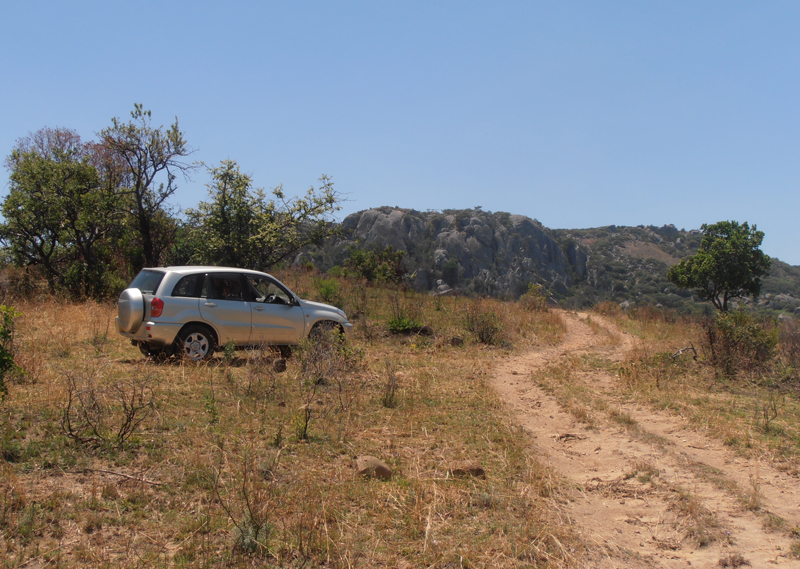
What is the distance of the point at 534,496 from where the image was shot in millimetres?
4633

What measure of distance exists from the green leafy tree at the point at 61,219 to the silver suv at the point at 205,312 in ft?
25.2

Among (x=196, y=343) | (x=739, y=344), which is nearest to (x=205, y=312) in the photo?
(x=196, y=343)

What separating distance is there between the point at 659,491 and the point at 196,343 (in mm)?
6960

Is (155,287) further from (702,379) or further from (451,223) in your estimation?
(451,223)

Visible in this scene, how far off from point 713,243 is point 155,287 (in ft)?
94.9

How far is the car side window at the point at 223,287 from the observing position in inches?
364

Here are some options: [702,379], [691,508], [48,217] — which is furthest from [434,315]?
A: [691,508]

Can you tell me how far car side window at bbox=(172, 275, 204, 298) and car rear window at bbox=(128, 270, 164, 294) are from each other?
0.93ft

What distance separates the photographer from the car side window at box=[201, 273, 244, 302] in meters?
9.24

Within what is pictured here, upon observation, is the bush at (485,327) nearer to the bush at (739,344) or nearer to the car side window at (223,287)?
the bush at (739,344)

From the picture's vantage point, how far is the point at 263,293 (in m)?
10.5

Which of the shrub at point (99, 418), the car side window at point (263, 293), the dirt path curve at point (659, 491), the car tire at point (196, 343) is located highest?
the car side window at point (263, 293)

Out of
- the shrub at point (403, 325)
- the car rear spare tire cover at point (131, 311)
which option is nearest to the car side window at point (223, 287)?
the car rear spare tire cover at point (131, 311)

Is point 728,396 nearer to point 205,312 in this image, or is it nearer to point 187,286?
point 205,312
